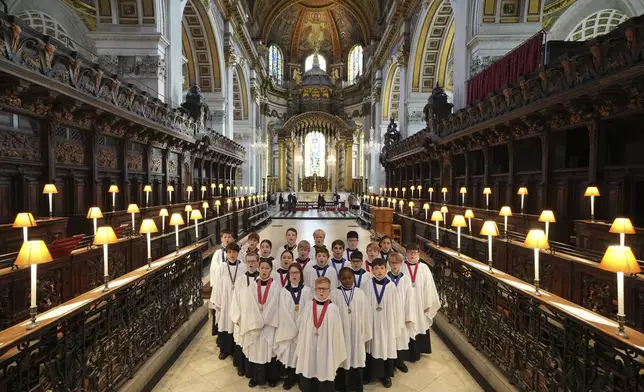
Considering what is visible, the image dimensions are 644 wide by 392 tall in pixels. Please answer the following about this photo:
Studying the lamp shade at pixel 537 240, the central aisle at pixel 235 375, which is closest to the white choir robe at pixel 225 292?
the central aisle at pixel 235 375

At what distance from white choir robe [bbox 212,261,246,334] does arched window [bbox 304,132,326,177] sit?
1378 inches

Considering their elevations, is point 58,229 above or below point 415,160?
below

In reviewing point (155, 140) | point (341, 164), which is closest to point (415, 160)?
point (155, 140)

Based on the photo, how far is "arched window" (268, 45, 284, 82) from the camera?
1577 inches

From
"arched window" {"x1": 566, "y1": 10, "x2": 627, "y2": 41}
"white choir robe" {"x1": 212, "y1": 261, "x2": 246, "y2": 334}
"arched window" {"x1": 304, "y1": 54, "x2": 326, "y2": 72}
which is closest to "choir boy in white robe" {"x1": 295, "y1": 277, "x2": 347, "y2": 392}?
"white choir robe" {"x1": 212, "y1": 261, "x2": 246, "y2": 334}

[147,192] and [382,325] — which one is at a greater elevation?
[147,192]

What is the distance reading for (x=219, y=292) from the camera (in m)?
4.82

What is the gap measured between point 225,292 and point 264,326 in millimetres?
1012

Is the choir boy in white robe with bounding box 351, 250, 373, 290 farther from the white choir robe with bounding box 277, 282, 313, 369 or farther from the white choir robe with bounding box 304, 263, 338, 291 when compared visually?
the white choir robe with bounding box 277, 282, 313, 369

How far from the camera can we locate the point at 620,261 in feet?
8.62

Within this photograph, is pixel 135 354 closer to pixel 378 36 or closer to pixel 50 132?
pixel 50 132

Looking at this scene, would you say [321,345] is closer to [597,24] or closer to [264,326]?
[264,326]

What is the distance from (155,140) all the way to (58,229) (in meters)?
6.42

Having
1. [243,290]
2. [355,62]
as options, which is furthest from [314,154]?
[243,290]
